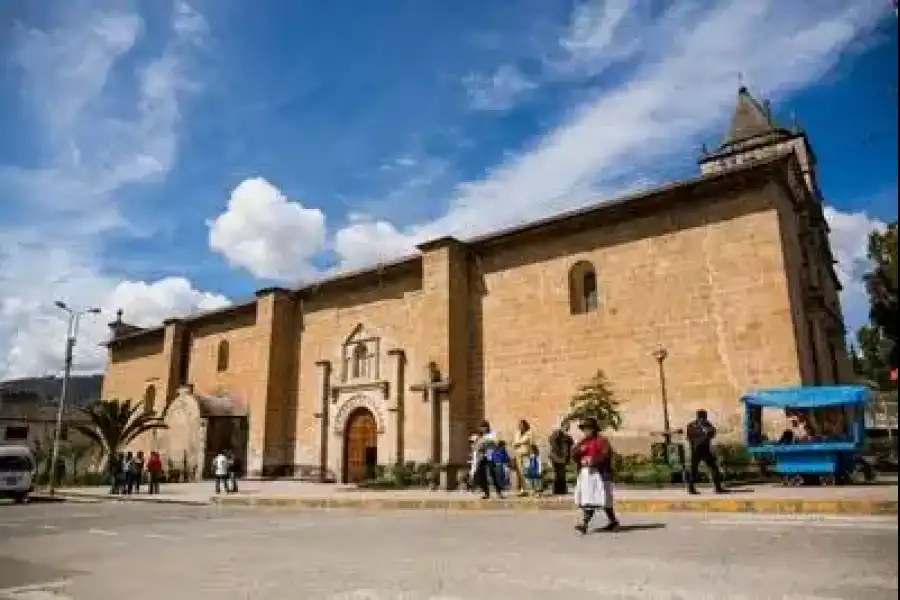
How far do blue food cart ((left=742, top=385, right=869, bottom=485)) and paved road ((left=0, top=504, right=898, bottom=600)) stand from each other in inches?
207

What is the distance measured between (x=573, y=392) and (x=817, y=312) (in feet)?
24.6

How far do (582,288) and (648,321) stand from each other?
120 inches

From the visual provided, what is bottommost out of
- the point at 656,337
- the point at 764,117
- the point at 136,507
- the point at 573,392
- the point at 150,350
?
the point at 136,507

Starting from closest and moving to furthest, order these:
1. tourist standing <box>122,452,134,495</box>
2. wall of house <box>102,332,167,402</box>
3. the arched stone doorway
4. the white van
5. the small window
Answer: the white van, tourist standing <box>122,452,134,495</box>, the arched stone doorway, wall of house <box>102,332,167,402</box>, the small window

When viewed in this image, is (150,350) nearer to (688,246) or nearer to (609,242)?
(609,242)

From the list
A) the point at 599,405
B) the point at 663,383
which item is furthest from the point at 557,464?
the point at 663,383

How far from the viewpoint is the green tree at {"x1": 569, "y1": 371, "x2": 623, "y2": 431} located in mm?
18688

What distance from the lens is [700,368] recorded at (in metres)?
18.3

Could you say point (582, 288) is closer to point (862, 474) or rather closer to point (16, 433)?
point (862, 474)

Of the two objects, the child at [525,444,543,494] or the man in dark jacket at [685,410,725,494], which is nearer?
the man in dark jacket at [685,410,725,494]

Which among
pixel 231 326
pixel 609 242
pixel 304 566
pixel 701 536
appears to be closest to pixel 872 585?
pixel 701 536

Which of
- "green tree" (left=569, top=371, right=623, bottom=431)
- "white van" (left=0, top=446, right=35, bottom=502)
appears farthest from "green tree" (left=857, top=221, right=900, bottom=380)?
"white van" (left=0, top=446, right=35, bottom=502)

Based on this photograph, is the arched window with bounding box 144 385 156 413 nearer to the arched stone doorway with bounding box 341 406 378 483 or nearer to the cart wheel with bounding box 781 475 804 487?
the arched stone doorway with bounding box 341 406 378 483

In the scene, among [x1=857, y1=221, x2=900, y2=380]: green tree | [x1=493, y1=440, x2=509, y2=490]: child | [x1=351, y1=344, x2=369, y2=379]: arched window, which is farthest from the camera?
[x1=351, y1=344, x2=369, y2=379]: arched window
